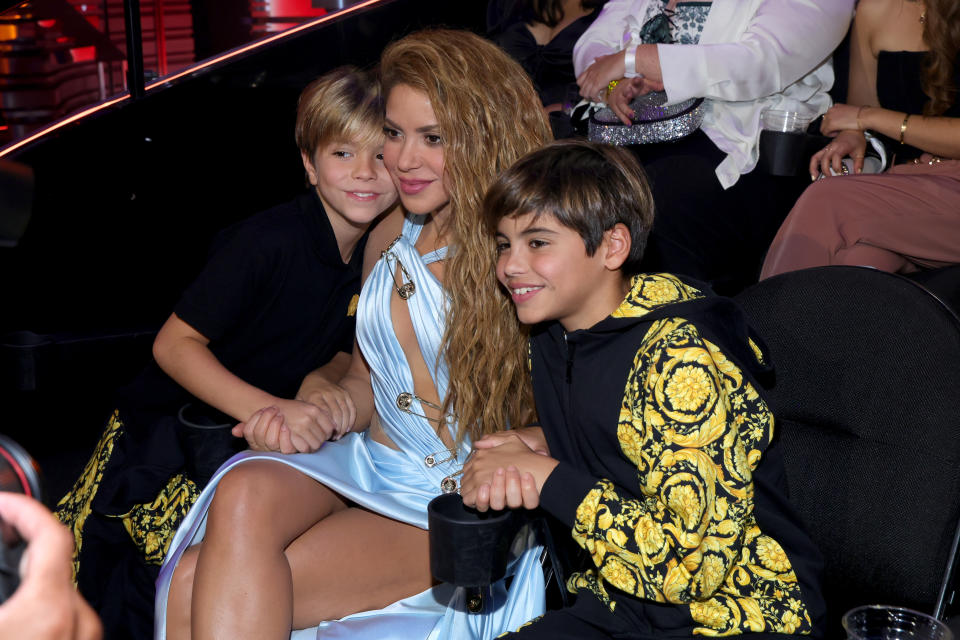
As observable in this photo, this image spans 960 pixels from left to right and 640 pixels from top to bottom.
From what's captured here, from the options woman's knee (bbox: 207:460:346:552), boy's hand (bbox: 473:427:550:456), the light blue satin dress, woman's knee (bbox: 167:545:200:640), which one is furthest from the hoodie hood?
woman's knee (bbox: 167:545:200:640)

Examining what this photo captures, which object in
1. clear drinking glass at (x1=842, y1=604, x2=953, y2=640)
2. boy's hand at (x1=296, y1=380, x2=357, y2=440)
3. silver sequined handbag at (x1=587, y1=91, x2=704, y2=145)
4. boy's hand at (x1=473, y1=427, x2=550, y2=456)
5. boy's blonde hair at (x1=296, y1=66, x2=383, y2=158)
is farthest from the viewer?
silver sequined handbag at (x1=587, y1=91, x2=704, y2=145)

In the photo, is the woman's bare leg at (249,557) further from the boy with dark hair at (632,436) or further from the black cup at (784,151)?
the black cup at (784,151)

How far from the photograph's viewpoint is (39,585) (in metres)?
0.83

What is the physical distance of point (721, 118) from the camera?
2691 mm

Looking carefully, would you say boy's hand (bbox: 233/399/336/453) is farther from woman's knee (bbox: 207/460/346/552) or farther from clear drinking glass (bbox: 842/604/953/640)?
clear drinking glass (bbox: 842/604/953/640)

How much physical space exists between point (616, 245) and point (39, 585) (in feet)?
3.69

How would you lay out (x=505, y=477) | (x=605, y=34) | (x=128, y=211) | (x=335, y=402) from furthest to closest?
(x=128, y=211)
(x=605, y=34)
(x=335, y=402)
(x=505, y=477)

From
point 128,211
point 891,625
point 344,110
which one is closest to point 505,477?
point 891,625

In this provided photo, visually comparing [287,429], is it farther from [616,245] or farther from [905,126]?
[905,126]

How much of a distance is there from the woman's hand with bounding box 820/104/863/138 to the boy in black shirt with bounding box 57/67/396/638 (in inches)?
47.4

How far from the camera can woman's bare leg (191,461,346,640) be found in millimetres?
1689

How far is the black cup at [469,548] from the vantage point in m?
1.45

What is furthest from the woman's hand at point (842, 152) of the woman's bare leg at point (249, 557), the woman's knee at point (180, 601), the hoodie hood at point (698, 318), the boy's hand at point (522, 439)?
the woman's knee at point (180, 601)

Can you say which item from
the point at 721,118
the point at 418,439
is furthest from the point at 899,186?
the point at 418,439
